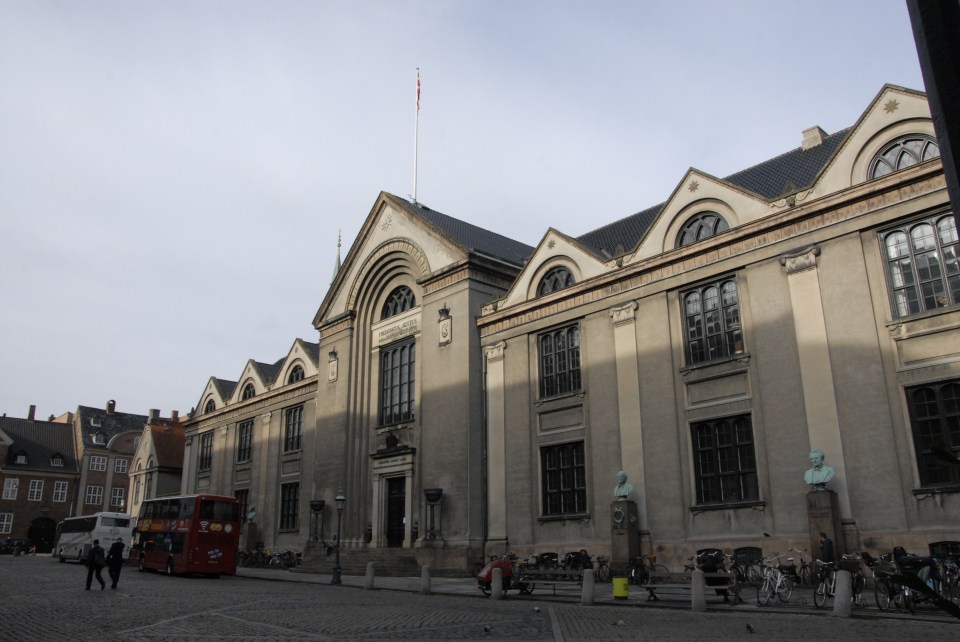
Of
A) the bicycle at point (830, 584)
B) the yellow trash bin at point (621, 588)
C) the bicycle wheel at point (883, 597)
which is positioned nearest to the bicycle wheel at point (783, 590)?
the bicycle at point (830, 584)

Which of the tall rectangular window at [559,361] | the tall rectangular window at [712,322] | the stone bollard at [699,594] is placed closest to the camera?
the stone bollard at [699,594]

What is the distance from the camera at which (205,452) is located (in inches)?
2096

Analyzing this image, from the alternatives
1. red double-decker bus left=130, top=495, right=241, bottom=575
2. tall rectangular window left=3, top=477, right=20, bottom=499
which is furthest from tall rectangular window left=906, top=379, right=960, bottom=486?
tall rectangular window left=3, top=477, right=20, bottom=499

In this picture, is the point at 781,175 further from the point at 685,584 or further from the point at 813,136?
the point at 685,584

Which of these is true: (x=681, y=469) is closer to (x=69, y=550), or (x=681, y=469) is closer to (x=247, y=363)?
(x=247, y=363)

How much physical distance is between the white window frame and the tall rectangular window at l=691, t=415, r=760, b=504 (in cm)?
7296

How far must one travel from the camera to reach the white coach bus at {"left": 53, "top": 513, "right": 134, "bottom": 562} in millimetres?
43344

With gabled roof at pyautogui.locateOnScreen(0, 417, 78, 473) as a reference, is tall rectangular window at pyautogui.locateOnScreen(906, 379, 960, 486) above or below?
below

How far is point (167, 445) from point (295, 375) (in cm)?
2091

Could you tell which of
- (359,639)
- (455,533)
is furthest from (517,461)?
(359,639)

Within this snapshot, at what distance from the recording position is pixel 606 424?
26.2 metres

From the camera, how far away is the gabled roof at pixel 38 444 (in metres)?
75.4

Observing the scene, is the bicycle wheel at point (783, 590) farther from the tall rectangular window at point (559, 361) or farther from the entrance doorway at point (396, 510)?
the entrance doorway at point (396, 510)

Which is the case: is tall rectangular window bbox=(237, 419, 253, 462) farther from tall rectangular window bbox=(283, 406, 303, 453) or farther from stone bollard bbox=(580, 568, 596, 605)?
stone bollard bbox=(580, 568, 596, 605)
